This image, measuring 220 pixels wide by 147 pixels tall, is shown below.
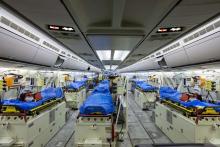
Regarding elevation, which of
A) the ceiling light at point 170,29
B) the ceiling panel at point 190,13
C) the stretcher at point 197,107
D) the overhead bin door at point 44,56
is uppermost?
the ceiling panel at point 190,13

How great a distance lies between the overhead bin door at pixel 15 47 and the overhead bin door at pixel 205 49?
4307mm

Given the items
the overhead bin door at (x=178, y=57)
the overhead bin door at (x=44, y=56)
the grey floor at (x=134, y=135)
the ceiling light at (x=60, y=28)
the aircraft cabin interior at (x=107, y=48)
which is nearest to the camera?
the aircraft cabin interior at (x=107, y=48)

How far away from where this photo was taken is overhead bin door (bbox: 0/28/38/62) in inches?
146

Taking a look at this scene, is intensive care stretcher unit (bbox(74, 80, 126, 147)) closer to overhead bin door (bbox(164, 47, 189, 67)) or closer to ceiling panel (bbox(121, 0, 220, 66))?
ceiling panel (bbox(121, 0, 220, 66))

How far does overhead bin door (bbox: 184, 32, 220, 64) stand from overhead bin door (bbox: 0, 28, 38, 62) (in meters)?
4.31

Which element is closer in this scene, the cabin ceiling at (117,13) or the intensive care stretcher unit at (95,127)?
the cabin ceiling at (117,13)

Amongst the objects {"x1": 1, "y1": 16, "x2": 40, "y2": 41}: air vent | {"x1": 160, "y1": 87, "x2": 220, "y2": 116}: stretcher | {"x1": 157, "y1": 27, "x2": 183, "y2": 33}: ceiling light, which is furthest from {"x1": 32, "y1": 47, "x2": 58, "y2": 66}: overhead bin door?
{"x1": 160, "y1": 87, "x2": 220, "y2": 116}: stretcher

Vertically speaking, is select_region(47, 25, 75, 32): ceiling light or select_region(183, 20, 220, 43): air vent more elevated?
select_region(183, 20, 220, 43): air vent

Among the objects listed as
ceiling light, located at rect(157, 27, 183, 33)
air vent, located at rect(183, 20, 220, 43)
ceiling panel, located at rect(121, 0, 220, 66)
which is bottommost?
ceiling light, located at rect(157, 27, 183, 33)

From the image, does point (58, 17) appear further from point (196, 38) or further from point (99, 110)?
point (196, 38)

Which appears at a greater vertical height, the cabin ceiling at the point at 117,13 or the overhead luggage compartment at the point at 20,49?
the cabin ceiling at the point at 117,13

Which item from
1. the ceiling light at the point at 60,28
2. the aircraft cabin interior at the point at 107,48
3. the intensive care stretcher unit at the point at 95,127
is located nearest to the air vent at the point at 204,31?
the aircraft cabin interior at the point at 107,48

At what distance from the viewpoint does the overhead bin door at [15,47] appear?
3.71 metres

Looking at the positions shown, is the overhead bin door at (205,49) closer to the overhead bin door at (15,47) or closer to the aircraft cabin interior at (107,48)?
the aircraft cabin interior at (107,48)
